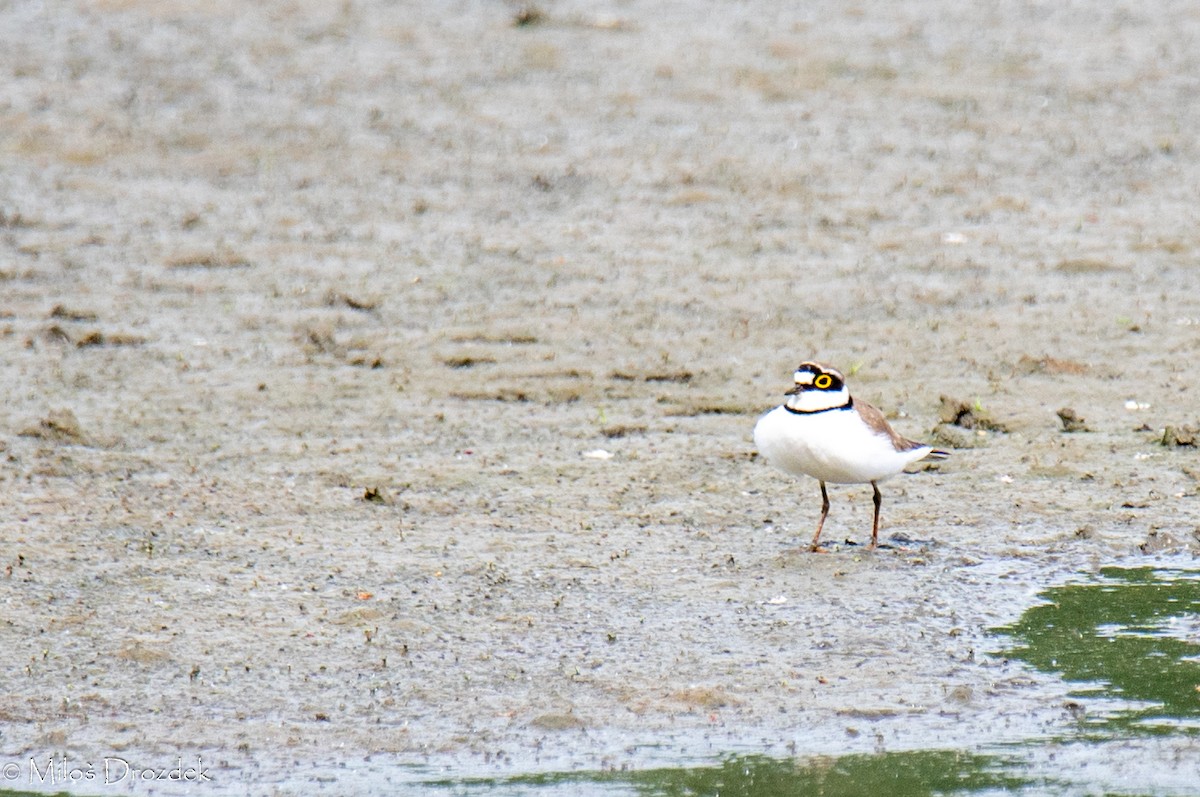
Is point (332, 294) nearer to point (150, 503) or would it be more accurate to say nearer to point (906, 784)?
point (150, 503)

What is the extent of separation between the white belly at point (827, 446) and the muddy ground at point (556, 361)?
1.18ft

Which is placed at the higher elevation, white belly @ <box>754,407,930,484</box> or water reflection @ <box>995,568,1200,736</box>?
white belly @ <box>754,407,930,484</box>

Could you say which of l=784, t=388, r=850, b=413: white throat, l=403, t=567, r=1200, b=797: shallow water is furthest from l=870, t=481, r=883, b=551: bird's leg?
l=403, t=567, r=1200, b=797: shallow water

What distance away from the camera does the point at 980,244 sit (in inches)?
482

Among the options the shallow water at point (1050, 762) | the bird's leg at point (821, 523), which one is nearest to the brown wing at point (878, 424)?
the bird's leg at point (821, 523)

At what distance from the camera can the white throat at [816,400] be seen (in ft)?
24.7

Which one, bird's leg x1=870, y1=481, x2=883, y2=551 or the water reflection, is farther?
bird's leg x1=870, y1=481, x2=883, y2=551

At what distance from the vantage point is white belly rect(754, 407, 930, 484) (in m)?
7.35

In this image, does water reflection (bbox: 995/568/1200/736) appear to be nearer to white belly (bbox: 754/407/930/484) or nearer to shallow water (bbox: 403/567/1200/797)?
shallow water (bbox: 403/567/1200/797)

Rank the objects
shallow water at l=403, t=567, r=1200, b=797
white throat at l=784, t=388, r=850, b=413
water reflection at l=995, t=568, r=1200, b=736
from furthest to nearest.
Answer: white throat at l=784, t=388, r=850, b=413
water reflection at l=995, t=568, r=1200, b=736
shallow water at l=403, t=567, r=1200, b=797

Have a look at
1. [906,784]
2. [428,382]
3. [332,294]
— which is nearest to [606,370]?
[428,382]

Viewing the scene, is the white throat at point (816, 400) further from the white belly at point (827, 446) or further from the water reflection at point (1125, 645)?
the water reflection at point (1125, 645)

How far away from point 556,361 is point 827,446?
328 centimetres

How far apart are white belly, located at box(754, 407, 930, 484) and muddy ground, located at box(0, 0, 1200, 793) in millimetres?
360
